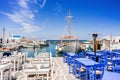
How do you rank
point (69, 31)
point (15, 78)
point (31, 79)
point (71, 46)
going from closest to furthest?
point (31, 79) < point (15, 78) < point (71, 46) < point (69, 31)

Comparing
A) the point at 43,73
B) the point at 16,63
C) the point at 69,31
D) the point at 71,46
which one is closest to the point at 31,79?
the point at 43,73

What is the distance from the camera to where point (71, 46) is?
3775 centimetres

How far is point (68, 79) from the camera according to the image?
1045 centimetres

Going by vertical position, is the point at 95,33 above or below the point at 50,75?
above

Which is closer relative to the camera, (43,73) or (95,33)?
(43,73)

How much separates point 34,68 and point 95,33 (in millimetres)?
6529

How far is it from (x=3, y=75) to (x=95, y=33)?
7976 millimetres

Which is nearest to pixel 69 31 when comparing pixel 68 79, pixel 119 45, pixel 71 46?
pixel 71 46

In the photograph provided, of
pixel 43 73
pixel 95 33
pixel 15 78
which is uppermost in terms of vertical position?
pixel 95 33

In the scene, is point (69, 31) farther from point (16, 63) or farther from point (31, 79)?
point (31, 79)

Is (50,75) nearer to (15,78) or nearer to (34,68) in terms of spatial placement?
(34,68)

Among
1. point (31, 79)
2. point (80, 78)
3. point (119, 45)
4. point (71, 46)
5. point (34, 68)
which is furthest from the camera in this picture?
point (71, 46)

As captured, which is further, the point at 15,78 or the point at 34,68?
the point at 15,78

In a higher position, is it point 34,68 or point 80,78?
point 34,68
